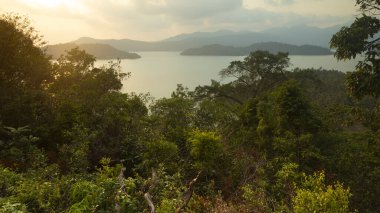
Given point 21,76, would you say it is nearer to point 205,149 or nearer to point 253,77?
point 205,149

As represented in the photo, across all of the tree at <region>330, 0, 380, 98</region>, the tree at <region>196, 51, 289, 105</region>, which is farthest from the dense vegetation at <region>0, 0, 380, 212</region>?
the tree at <region>196, 51, 289, 105</region>

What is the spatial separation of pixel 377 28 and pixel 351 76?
2.17 metres

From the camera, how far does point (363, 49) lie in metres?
13.5

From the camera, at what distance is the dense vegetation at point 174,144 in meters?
9.73

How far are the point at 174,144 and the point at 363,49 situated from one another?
8.86m

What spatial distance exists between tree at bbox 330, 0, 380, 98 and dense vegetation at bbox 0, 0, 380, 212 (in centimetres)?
4

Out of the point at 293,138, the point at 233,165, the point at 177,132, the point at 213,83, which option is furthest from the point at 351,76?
the point at 213,83

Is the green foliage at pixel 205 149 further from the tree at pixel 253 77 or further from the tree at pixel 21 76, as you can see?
the tree at pixel 253 77

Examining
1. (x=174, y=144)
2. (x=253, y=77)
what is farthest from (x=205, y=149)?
(x=253, y=77)

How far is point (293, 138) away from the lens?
17266mm

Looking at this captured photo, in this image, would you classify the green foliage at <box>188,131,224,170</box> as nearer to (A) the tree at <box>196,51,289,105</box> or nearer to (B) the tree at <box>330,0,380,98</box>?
(B) the tree at <box>330,0,380,98</box>

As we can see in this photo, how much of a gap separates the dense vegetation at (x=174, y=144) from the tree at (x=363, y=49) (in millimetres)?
43

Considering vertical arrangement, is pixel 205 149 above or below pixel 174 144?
below

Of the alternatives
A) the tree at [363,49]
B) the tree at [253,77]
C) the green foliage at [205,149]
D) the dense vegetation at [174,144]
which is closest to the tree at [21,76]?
the dense vegetation at [174,144]
